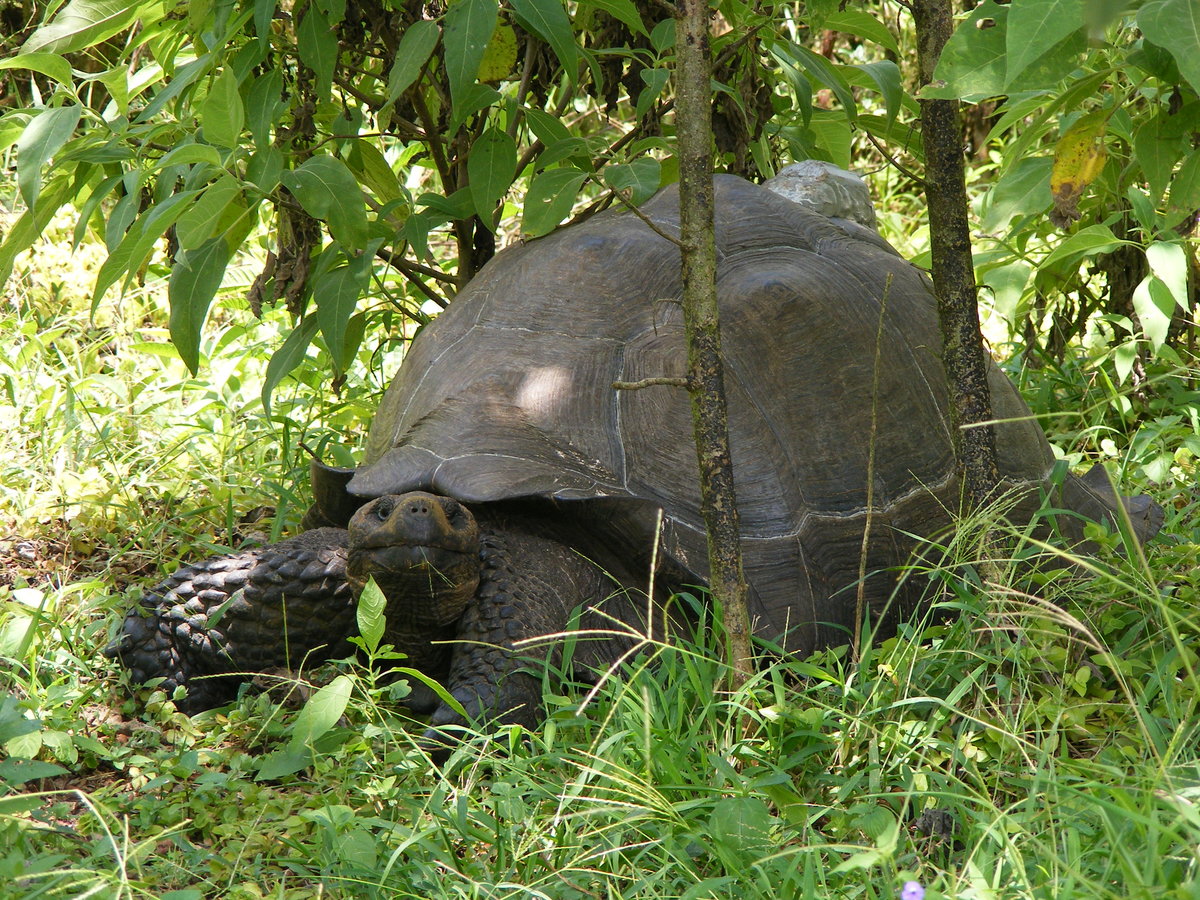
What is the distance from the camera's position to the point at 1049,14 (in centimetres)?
147

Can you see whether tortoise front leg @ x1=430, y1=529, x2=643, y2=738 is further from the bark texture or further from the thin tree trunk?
the bark texture

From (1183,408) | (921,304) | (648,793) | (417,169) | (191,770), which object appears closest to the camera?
(648,793)

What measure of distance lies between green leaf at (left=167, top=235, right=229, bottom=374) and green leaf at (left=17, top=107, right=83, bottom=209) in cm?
33

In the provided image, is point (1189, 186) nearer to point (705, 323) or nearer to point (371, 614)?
point (705, 323)

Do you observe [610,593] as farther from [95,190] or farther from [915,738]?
[95,190]

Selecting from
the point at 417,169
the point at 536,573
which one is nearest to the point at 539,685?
the point at 536,573

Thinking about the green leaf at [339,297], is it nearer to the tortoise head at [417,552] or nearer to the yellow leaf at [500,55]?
the tortoise head at [417,552]

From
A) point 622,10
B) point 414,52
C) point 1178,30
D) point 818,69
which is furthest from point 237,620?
point 1178,30

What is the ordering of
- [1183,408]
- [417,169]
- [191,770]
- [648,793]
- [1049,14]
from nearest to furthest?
[1049,14], [648,793], [191,770], [1183,408], [417,169]

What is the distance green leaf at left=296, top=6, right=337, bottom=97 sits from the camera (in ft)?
8.79

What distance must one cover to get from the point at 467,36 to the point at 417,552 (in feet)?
3.59

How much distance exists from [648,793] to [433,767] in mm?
469

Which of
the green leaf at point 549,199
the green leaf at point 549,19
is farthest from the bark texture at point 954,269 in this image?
the green leaf at point 549,199

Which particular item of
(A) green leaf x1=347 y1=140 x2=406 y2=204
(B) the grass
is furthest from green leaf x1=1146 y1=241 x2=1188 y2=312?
(A) green leaf x1=347 y1=140 x2=406 y2=204
